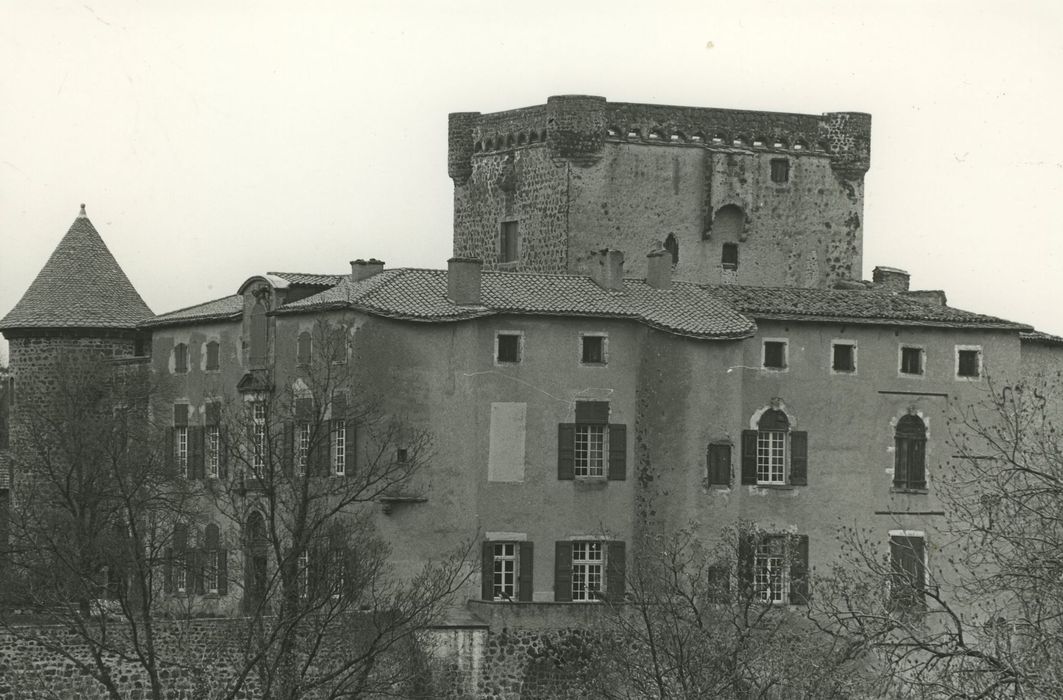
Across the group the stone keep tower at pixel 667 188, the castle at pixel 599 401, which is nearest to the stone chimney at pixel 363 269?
the castle at pixel 599 401

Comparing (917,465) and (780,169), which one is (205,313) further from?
(917,465)

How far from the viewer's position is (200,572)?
5106cm

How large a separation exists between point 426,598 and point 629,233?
53.5 feet

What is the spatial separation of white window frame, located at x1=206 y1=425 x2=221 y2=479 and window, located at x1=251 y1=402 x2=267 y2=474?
2413 millimetres

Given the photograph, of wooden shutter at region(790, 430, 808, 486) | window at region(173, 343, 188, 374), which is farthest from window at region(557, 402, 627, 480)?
window at region(173, 343, 188, 374)

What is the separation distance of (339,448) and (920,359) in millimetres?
12931

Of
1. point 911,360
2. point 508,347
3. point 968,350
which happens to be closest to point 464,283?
point 508,347

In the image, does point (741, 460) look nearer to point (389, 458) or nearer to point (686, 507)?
point (686, 507)

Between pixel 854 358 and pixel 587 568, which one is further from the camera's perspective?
pixel 854 358

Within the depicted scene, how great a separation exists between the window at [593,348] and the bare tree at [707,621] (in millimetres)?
3979

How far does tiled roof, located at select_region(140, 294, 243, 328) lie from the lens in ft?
184

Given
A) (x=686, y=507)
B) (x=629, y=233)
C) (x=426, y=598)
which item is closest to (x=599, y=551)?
(x=686, y=507)

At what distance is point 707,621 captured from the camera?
47.4m

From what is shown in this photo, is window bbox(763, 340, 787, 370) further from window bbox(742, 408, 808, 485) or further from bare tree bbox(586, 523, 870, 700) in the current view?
bare tree bbox(586, 523, 870, 700)
